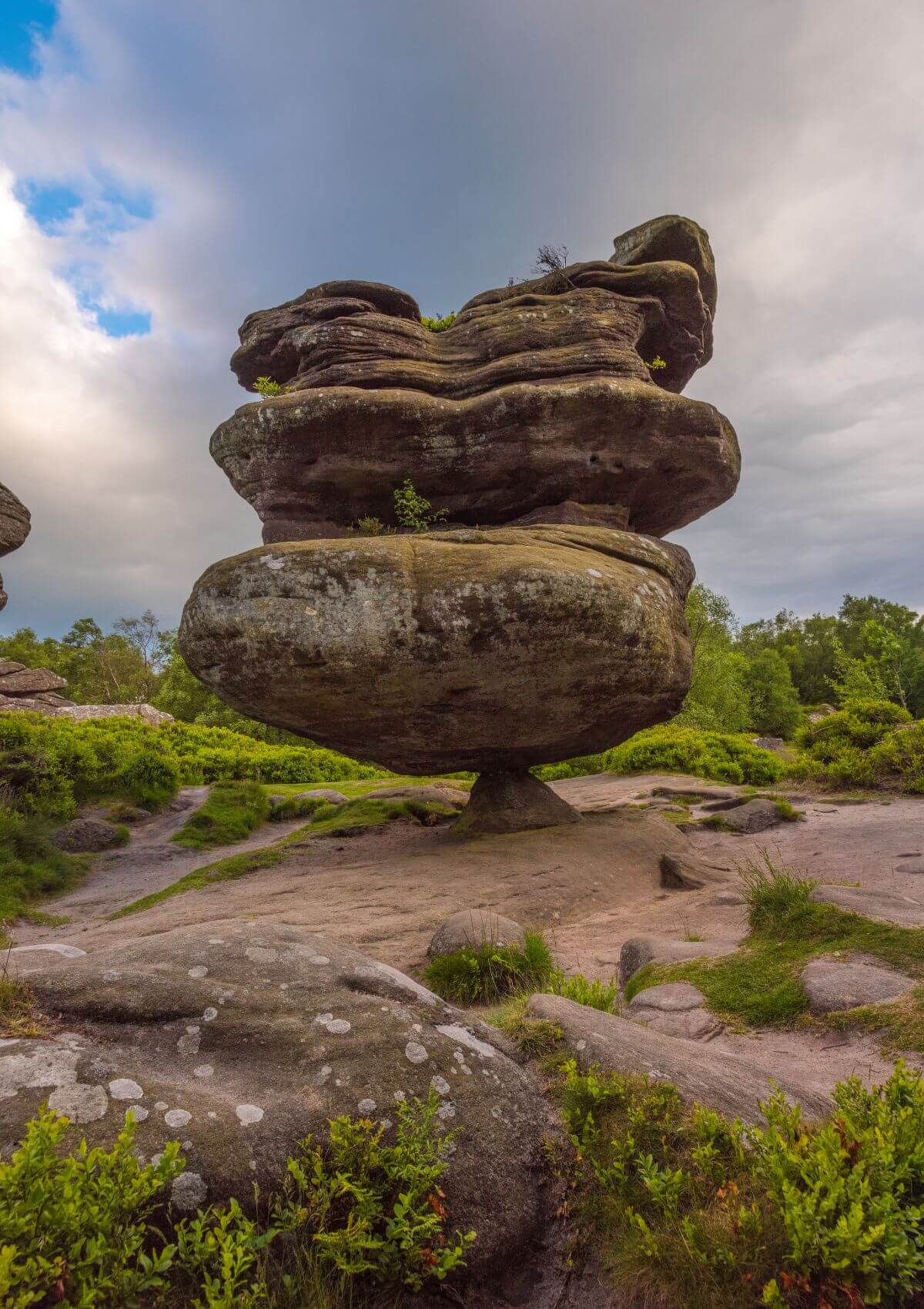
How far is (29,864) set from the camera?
13.0 meters

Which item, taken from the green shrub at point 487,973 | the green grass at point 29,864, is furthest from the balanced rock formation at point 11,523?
the green shrub at point 487,973

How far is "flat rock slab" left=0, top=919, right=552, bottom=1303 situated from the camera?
2695 mm

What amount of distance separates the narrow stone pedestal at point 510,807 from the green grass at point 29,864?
8.01 m

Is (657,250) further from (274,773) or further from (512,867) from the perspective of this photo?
(274,773)

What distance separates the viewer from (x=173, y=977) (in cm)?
374

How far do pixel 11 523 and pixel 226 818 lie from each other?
1123 centimetres

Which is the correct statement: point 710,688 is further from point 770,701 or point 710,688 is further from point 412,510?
point 412,510

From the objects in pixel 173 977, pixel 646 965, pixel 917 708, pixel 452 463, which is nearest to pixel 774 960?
pixel 646 965

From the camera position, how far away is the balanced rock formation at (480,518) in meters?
10.8

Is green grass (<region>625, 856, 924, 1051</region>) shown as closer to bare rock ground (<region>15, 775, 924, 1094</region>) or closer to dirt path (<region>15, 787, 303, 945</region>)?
bare rock ground (<region>15, 775, 924, 1094</region>)

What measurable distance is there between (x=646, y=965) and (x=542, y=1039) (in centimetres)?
304

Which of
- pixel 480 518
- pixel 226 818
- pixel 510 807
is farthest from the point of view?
pixel 226 818

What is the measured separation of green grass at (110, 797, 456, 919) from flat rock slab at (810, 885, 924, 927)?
32.2 ft

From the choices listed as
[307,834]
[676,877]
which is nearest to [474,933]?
[676,877]
